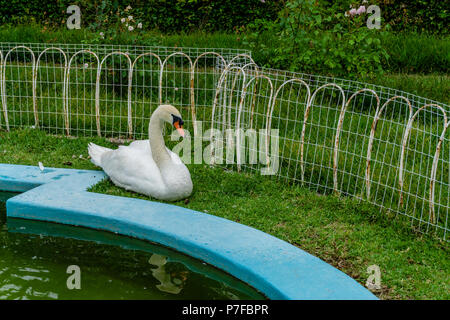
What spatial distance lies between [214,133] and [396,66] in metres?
5.68

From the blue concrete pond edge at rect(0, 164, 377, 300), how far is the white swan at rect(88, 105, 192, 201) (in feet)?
0.79

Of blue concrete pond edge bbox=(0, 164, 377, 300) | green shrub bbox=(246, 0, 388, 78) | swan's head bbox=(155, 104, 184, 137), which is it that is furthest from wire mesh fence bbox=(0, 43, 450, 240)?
blue concrete pond edge bbox=(0, 164, 377, 300)

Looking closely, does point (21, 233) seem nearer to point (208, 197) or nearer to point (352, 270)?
point (208, 197)

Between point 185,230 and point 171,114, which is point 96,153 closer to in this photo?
point 171,114

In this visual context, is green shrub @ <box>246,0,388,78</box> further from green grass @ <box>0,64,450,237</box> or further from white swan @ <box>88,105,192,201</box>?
white swan @ <box>88,105,192,201</box>

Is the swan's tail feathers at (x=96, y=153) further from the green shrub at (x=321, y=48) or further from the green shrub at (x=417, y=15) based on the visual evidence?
the green shrub at (x=417, y=15)

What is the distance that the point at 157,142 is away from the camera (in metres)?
6.42

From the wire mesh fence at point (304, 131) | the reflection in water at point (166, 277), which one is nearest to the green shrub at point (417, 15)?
the wire mesh fence at point (304, 131)

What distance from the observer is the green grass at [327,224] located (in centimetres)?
488

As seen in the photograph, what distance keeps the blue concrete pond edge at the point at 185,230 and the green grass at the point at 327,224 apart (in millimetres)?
333

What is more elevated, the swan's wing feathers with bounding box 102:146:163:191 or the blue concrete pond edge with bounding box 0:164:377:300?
the swan's wing feathers with bounding box 102:146:163:191

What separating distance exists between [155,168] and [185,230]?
1.13m

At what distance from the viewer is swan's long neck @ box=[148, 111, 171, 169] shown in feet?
20.9

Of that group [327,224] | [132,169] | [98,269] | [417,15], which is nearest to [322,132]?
[327,224]
